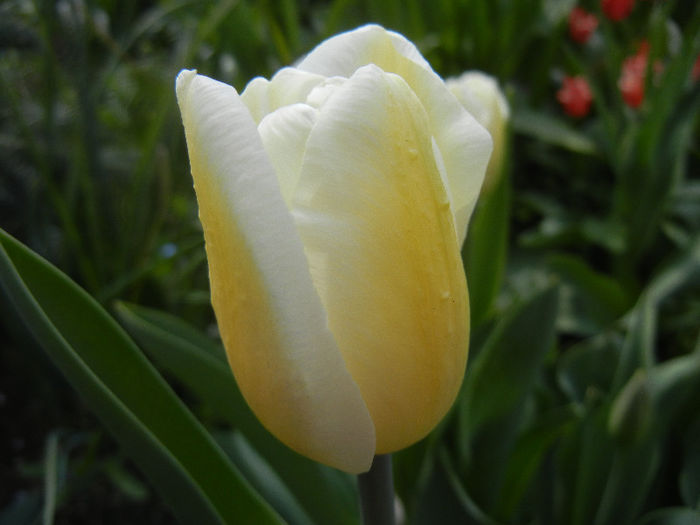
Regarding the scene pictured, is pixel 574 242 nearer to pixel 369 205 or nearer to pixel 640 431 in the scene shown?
pixel 640 431

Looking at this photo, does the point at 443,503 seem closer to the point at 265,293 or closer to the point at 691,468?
the point at 691,468

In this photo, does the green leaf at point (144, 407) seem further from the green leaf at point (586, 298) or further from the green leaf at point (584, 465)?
the green leaf at point (586, 298)

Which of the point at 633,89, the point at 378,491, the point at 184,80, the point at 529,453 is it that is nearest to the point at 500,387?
the point at 529,453

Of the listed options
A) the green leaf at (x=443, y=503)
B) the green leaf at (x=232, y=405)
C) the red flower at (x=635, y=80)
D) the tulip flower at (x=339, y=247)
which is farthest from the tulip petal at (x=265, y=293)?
the red flower at (x=635, y=80)

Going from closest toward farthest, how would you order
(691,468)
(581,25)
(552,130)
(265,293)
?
(265,293) < (691,468) < (552,130) < (581,25)

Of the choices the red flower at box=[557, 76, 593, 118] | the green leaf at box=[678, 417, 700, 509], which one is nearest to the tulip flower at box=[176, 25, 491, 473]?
the green leaf at box=[678, 417, 700, 509]

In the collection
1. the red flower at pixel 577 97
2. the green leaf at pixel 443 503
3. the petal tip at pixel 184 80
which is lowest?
the red flower at pixel 577 97

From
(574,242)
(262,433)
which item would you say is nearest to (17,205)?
(262,433)
